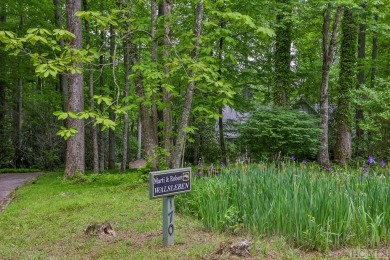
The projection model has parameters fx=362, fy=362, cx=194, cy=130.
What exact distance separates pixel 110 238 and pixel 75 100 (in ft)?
20.6

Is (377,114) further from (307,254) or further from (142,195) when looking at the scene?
(307,254)

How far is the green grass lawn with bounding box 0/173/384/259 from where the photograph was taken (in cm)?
349

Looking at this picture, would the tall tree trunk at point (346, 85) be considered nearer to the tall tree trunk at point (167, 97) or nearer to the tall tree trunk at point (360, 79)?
the tall tree trunk at point (360, 79)

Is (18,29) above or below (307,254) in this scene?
above

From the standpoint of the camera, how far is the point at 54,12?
13.6m

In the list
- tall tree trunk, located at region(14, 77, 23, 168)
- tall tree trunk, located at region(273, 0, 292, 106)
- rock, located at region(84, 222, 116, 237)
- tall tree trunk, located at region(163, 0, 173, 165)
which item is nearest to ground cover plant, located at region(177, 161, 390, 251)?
rock, located at region(84, 222, 116, 237)

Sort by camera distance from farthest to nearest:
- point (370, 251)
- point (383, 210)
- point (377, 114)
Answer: point (377, 114) < point (383, 210) < point (370, 251)

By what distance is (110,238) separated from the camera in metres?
4.19

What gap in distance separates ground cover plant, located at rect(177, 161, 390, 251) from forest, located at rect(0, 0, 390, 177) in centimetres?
145

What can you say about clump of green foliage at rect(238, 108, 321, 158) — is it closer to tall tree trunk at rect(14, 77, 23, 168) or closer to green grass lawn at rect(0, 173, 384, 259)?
green grass lawn at rect(0, 173, 384, 259)

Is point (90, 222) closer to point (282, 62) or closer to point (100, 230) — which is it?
point (100, 230)

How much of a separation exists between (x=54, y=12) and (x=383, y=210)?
1328 centimetres

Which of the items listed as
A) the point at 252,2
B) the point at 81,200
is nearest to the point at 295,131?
the point at 252,2

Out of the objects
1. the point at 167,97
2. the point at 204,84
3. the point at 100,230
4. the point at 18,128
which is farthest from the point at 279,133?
the point at 18,128
